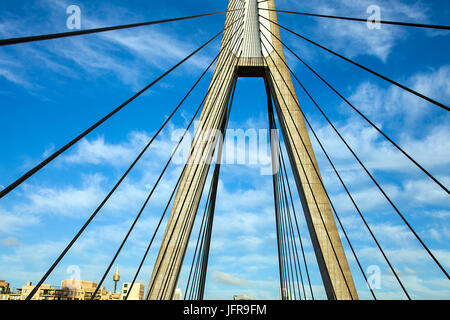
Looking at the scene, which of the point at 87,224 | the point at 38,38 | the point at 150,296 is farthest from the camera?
the point at 150,296

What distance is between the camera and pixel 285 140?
1298cm

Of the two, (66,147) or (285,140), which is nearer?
(66,147)

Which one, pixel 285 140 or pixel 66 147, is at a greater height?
pixel 285 140

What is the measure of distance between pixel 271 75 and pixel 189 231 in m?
6.11

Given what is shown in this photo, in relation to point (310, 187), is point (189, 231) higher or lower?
lower

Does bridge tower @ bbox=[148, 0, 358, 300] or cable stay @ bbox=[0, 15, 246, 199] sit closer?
cable stay @ bbox=[0, 15, 246, 199]

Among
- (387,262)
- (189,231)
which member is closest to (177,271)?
(189,231)

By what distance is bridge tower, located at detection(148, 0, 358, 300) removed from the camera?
1057 cm

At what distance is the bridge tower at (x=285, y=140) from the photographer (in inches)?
416

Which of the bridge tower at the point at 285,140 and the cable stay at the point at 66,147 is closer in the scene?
the cable stay at the point at 66,147

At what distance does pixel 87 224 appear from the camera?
5387 mm
